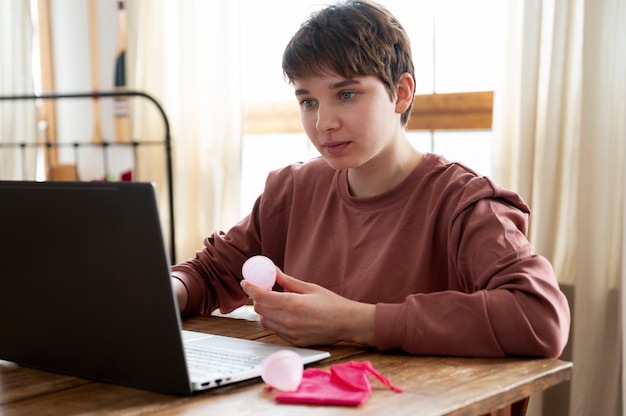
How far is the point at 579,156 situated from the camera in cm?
228

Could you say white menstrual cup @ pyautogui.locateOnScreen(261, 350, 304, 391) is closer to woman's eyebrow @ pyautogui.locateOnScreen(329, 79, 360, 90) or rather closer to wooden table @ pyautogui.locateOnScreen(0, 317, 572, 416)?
wooden table @ pyautogui.locateOnScreen(0, 317, 572, 416)

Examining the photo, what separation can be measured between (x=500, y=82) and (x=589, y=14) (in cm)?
32

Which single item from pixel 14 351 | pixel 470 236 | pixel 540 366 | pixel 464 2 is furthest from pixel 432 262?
pixel 464 2

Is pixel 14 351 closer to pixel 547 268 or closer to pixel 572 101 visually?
pixel 547 268

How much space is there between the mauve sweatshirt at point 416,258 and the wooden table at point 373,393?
0.05 m

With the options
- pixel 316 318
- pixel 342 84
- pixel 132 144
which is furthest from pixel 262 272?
pixel 132 144

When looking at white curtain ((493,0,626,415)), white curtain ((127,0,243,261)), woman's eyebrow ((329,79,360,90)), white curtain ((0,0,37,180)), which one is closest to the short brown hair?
woman's eyebrow ((329,79,360,90))

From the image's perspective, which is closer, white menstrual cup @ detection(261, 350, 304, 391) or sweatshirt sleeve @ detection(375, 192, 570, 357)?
white menstrual cup @ detection(261, 350, 304, 391)

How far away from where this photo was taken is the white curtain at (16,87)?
385 cm

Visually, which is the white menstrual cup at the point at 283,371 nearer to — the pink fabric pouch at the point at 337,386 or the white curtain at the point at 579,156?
the pink fabric pouch at the point at 337,386

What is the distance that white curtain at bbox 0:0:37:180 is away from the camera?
3.85m

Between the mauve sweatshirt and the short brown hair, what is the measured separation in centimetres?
20

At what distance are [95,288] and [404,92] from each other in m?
0.82

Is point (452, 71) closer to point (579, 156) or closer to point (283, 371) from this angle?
point (579, 156)
